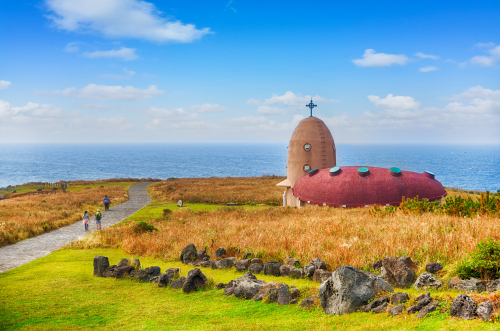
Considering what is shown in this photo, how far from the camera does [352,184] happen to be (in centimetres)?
2419

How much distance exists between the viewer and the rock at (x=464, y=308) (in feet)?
18.4

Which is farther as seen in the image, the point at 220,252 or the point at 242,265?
the point at 220,252

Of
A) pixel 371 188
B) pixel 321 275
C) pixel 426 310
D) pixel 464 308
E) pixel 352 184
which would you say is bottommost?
pixel 321 275

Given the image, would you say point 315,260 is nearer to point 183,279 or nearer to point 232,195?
point 183,279

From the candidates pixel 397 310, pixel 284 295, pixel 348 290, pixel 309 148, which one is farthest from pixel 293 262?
pixel 309 148

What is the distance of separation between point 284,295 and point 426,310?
10.9 feet

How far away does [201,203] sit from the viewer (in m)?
37.1

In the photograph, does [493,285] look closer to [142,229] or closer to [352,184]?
[142,229]

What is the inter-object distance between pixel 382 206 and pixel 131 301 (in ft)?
59.8

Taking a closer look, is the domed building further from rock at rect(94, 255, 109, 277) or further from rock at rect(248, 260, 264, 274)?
rock at rect(94, 255, 109, 277)

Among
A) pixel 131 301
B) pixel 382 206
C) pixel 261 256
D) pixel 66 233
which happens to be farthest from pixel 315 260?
pixel 66 233

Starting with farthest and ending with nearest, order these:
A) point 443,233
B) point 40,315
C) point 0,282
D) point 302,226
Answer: point 302,226, point 0,282, point 443,233, point 40,315

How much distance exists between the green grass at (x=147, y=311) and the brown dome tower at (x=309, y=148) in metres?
18.8

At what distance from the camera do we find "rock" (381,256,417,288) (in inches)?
334
